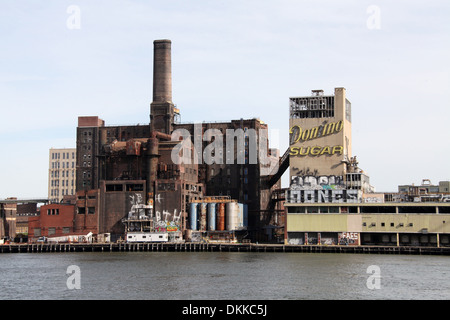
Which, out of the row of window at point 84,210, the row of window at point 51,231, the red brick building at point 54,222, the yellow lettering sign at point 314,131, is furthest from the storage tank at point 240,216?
the row of window at point 51,231

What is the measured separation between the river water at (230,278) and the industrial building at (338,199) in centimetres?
1435

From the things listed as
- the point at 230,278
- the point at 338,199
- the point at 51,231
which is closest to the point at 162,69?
the point at 51,231

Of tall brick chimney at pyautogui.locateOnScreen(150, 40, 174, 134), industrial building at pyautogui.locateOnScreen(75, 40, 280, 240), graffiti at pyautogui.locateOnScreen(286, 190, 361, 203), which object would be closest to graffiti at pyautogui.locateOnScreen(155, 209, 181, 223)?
industrial building at pyautogui.locateOnScreen(75, 40, 280, 240)

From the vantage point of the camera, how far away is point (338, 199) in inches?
5684

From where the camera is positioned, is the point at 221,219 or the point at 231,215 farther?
the point at 221,219

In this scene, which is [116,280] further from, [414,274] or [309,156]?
[309,156]

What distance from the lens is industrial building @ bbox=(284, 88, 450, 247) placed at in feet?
450

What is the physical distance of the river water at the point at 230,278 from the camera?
243 feet

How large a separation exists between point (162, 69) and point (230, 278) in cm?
9917

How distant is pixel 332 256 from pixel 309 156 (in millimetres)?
34348

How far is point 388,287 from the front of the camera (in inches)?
3132

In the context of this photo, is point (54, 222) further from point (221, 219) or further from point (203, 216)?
point (221, 219)
